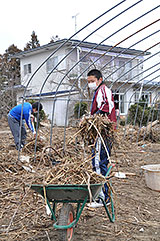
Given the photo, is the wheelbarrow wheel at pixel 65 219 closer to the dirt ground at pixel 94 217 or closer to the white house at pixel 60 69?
the dirt ground at pixel 94 217

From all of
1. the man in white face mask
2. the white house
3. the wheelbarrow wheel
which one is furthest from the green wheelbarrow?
the white house

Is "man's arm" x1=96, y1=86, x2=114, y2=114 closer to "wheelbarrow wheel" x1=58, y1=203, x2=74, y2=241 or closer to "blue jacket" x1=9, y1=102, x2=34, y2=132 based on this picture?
"wheelbarrow wheel" x1=58, y1=203, x2=74, y2=241

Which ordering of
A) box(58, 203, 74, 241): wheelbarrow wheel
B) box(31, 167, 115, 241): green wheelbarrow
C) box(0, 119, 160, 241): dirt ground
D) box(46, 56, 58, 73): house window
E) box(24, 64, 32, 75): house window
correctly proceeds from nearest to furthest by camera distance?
box(31, 167, 115, 241): green wheelbarrow, box(58, 203, 74, 241): wheelbarrow wheel, box(0, 119, 160, 241): dirt ground, box(46, 56, 58, 73): house window, box(24, 64, 32, 75): house window

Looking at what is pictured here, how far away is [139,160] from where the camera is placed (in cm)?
830

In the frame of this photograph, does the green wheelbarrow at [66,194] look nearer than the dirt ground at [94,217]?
Yes

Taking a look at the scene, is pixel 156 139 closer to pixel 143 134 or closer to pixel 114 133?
pixel 143 134

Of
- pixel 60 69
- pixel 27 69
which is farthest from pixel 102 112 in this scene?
pixel 27 69

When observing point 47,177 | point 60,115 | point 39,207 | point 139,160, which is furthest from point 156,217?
point 60,115

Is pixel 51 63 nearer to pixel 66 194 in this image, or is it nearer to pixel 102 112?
pixel 102 112

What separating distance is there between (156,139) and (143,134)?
1.89 ft

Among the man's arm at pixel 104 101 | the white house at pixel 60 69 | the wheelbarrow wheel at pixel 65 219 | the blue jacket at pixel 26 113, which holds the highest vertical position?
the white house at pixel 60 69

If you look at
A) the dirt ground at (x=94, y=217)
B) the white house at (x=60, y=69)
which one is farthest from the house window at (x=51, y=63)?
the dirt ground at (x=94, y=217)

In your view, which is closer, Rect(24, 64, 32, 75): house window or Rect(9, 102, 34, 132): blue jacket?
Rect(9, 102, 34, 132): blue jacket

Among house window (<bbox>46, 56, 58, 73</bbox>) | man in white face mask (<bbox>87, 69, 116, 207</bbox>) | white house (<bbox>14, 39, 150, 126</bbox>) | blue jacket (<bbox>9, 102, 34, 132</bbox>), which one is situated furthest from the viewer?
house window (<bbox>46, 56, 58, 73</bbox>)
